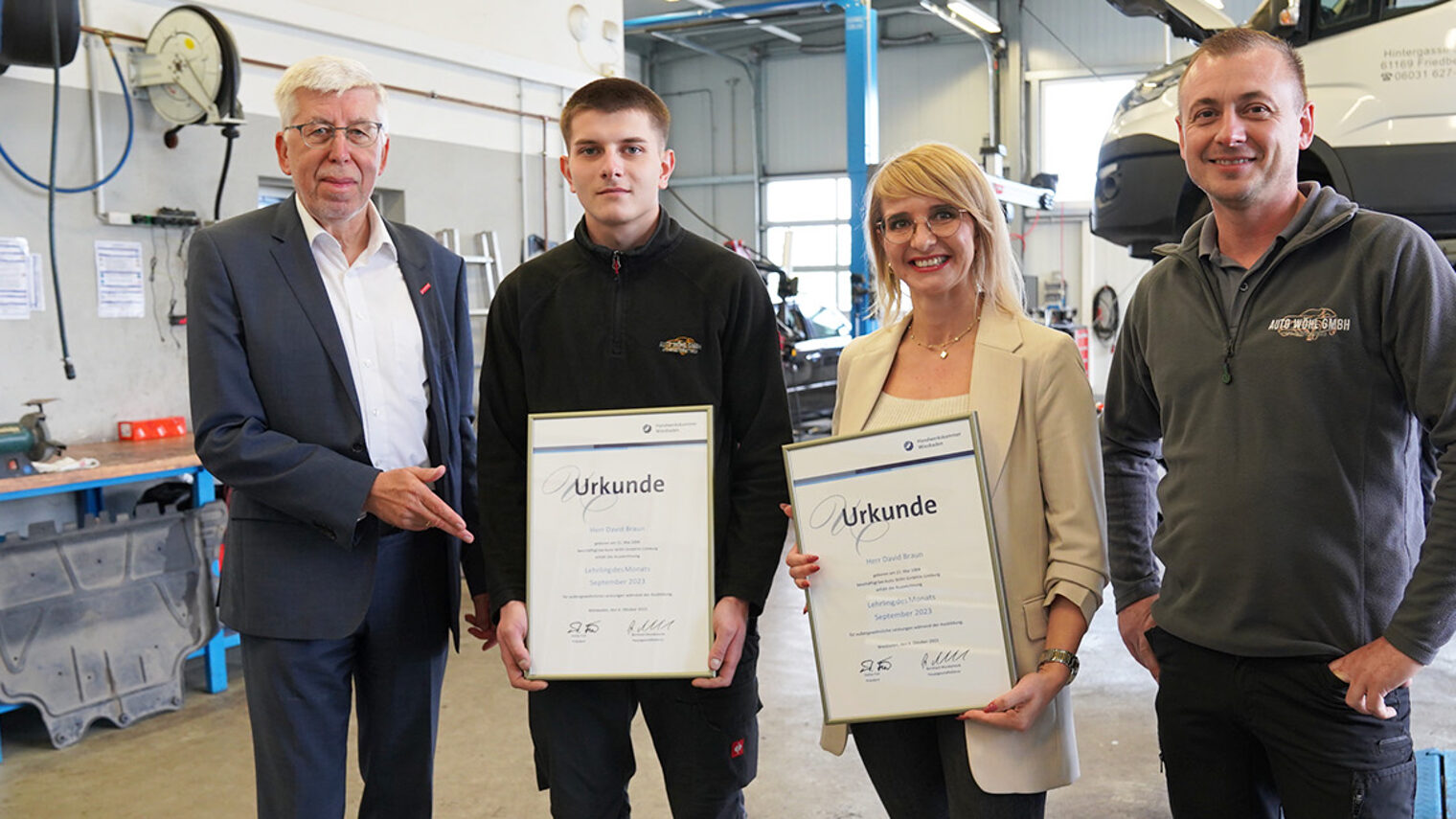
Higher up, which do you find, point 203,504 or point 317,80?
point 317,80

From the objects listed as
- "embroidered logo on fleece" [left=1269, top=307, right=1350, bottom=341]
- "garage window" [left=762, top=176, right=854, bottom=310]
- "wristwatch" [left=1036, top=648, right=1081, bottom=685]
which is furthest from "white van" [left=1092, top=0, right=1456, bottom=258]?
"garage window" [left=762, top=176, right=854, bottom=310]

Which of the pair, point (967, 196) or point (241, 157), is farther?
point (241, 157)

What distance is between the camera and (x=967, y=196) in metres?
1.59

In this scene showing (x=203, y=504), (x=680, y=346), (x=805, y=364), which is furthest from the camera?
(x=805, y=364)

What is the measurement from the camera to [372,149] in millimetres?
1892

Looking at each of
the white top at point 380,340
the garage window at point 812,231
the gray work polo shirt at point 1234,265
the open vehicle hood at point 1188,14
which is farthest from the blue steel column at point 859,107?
the garage window at point 812,231

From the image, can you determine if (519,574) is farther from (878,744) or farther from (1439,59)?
(1439,59)

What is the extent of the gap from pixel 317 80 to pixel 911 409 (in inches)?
43.3

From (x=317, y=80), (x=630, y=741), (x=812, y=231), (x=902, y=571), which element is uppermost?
(x=812, y=231)

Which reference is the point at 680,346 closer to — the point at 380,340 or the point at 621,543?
the point at 621,543

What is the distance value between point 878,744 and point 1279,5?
4610mm

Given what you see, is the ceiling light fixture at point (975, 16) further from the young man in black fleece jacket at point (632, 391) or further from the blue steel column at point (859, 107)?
the young man in black fleece jacket at point (632, 391)

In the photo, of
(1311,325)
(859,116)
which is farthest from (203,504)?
(859,116)

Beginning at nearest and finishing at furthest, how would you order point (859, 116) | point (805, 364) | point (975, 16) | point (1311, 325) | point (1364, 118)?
point (1311, 325) → point (1364, 118) → point (805, 364) → point (859, 116) → point (975, 16)
